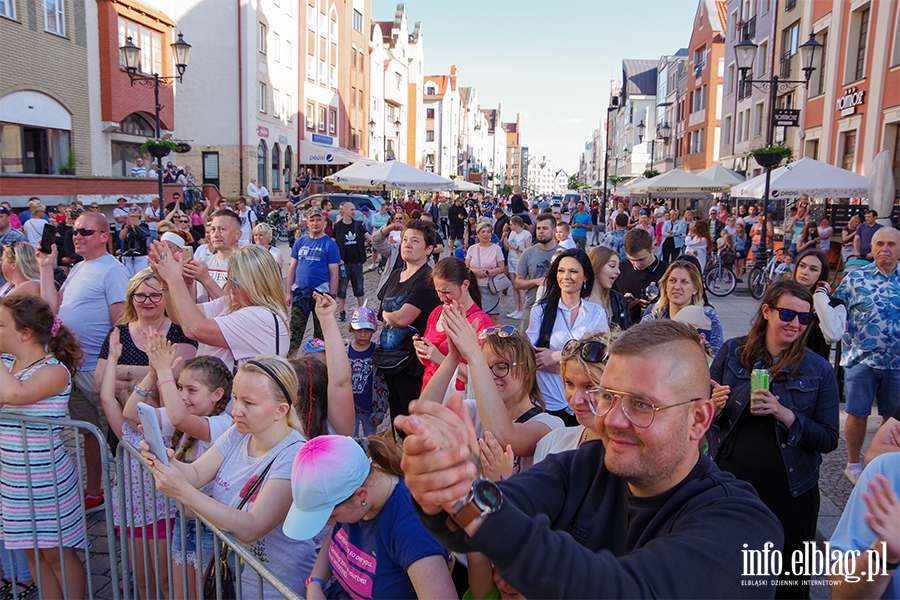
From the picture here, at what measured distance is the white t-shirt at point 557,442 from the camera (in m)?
2.66

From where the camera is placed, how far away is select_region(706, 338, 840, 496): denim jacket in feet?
10.7

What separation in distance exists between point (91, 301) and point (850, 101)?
21.9 meters

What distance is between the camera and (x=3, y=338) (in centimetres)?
368

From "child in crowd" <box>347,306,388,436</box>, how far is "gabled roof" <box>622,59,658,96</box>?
8404 centimetres

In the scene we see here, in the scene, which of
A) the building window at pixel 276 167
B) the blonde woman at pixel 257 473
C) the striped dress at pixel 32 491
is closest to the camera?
the blonde woman at pixel 257 473

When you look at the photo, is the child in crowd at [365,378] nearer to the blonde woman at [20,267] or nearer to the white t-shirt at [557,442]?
the white t-shirt at [557,442]

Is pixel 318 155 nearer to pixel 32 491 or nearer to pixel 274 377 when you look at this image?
pixel 32 491

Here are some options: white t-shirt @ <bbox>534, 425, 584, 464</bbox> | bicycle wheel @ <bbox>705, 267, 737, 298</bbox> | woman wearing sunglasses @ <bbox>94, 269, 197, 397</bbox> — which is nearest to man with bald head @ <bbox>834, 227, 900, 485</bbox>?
white t-shirt @ <bbox>534, 425, 584, 464</bbox>

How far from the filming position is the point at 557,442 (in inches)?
107

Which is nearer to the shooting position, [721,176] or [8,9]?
[8,9]

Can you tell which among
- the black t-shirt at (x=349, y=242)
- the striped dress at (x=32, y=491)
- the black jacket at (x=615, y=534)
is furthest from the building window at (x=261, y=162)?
the black jacket at (x=615, y=534)

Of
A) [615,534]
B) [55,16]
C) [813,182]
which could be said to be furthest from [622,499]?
[55,16]

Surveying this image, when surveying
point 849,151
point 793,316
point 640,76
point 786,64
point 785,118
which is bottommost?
point 793,316

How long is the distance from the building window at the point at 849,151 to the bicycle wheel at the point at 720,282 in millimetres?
8537
